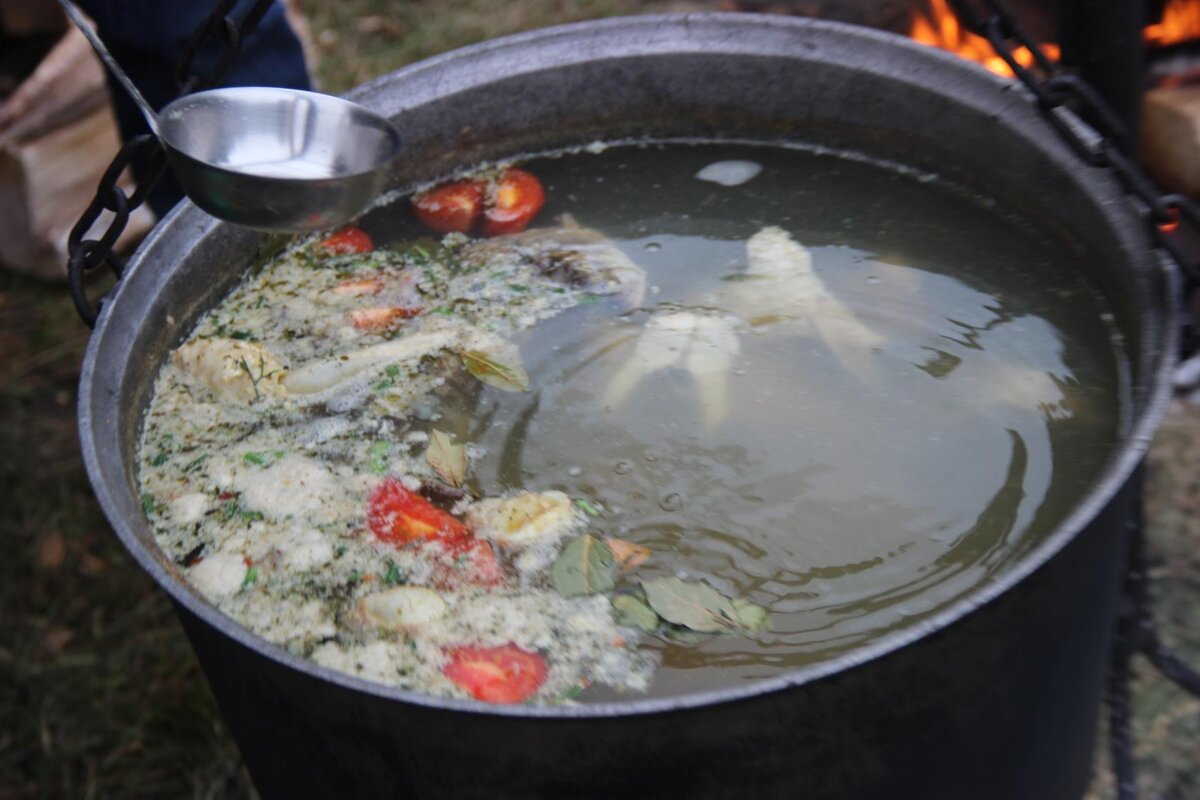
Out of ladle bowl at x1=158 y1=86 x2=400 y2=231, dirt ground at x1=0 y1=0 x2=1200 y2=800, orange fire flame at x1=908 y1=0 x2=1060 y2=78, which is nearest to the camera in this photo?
ladle bowl at x1=158 y1=86 x2=400 y2=231

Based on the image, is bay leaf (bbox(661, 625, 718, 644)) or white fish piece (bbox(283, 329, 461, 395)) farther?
white fish piece (bbox(283, 329, 461, 395))

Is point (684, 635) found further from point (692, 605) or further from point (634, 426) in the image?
point (634, 426)

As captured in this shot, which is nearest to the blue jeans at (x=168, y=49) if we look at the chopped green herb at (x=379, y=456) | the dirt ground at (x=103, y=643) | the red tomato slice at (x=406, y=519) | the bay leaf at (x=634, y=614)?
the dirt ground at (x=103, y=643)

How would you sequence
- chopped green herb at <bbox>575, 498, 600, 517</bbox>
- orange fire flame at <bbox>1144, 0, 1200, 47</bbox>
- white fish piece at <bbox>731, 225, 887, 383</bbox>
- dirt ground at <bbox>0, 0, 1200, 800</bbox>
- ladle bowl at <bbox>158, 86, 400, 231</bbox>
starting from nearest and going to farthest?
ladle bowl at <bbox>158, 86, 400, 231</bbox>, chopped green herb at <bbox>575, 498, 600, 517</bbox>, white fish piece at <bbox>731, 225, 887, 383</bbox>, dirt ground at <bbox>0, 0, 1200, 800</bbox>, orange fire flame at <bbox>1144, 0, 1200, 47</bbox>

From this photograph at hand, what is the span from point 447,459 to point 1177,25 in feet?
7.11

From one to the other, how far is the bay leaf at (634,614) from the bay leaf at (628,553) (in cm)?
5

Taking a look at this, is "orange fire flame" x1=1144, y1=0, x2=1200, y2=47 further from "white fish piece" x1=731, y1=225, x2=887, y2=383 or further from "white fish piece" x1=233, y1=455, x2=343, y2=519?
"white fish piece" x1=233, y1=455, x2=343, y2=519

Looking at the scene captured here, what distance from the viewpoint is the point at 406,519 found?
4.74ft

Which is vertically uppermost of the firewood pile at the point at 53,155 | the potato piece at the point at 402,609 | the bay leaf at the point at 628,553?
the bay leaf at the point at 628,553

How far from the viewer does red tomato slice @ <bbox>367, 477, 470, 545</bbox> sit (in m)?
1.42

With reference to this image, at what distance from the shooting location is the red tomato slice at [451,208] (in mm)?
1961

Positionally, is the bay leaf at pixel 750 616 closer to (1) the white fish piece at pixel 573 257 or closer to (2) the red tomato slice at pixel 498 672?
(2) the red tomato slice at pixel 498 672

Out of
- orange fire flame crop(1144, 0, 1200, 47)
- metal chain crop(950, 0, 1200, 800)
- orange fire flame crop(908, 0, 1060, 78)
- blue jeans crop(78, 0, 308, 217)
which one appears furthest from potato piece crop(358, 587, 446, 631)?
orange fire flame crop(1144, 0, 1200, 47)

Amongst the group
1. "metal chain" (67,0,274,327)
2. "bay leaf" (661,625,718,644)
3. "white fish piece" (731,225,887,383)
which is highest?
"metal chain" (67,0,274,327)
